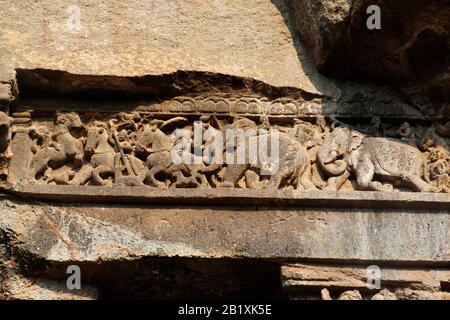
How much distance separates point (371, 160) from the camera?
6.02 m

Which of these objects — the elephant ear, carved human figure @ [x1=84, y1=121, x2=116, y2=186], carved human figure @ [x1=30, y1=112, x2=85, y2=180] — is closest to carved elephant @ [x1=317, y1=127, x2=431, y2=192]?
the elephant ear

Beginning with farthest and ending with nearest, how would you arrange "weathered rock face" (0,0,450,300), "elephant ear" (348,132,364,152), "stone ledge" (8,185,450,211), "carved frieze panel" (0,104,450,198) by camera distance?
"elephant ear" (348,132,364,152)
"carved frieze panel" (0,104,450,198)
"stone ledge" (8,185,450,211)
"weathered rock face" (0,0,450,300)

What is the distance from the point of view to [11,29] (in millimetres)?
6262

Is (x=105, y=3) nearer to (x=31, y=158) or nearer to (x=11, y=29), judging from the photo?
(x=11, y=29)

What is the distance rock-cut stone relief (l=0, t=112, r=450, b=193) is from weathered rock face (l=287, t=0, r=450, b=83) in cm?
34

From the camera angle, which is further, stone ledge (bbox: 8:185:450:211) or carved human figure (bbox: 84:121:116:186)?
carved human figure (bbox: 84:121:116:186)

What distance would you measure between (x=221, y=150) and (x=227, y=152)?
37 mm

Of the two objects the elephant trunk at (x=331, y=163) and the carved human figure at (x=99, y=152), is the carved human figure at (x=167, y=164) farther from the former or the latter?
the elephant trunk at (x=331, y=163)

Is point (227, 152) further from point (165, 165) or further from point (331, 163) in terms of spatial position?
point (331, 163)

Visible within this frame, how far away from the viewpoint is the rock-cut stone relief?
591cm

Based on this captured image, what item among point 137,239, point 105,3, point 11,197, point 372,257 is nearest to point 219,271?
point 137,239

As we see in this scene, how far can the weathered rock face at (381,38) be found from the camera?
5836 millimetres

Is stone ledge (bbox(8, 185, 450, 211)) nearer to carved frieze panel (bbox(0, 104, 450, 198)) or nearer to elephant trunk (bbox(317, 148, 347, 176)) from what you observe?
carved frieze panel (bbox(0, 104, 450, 198))

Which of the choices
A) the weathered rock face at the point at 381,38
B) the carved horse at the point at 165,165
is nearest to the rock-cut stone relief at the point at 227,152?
the carved horse at the point at 165,165
